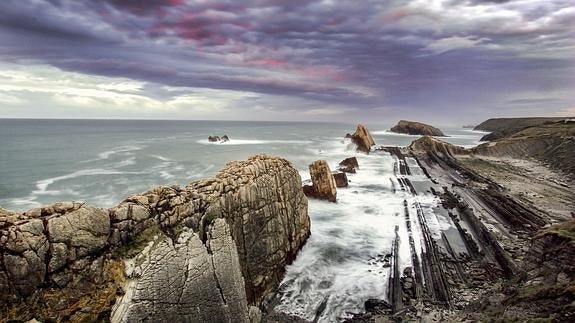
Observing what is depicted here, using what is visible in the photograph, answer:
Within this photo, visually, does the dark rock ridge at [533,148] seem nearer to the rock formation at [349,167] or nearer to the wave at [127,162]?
the rock formation at [349,167]

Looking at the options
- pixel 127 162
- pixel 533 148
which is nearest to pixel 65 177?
pixel 127 162

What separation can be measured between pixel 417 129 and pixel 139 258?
517 ft

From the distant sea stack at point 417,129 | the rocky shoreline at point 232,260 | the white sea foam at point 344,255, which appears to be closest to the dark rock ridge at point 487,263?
the rocky shoreline at point 232,260

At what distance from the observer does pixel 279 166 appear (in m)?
20.1

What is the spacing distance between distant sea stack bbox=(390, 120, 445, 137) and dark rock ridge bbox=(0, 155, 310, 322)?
148 m

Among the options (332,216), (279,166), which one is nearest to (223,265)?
(279,166)

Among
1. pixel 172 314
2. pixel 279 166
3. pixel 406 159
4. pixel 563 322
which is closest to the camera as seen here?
Answer: pixel 563 322

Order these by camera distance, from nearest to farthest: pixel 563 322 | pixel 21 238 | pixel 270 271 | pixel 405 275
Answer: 1. pixel 21 238
2. pixel 563 322
3. pixel 270 271
4. pixel 405 275

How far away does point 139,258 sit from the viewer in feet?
34.3

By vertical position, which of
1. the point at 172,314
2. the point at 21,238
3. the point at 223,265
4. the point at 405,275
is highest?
the point at 21,238

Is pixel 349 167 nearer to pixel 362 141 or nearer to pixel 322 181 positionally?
pixel 322 181

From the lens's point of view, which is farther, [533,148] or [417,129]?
[417,129]

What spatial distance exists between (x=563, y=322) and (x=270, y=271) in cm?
1125

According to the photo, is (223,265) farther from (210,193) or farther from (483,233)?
(483,233)
